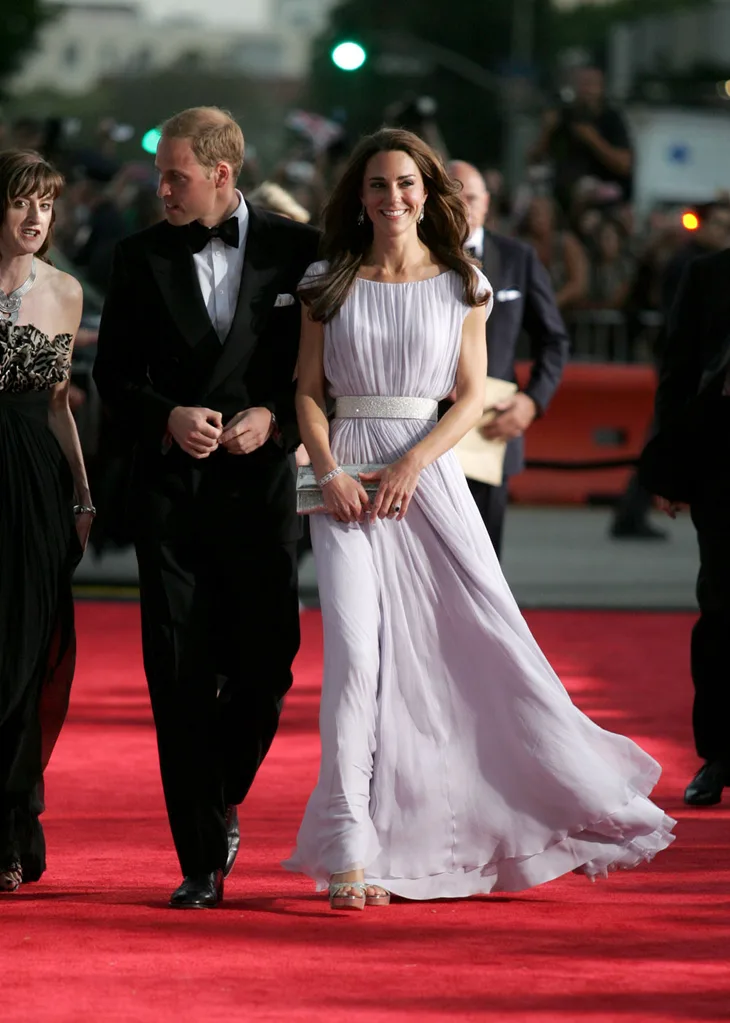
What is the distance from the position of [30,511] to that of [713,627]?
2.64 metres

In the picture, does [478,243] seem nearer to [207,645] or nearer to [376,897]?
[207,645]

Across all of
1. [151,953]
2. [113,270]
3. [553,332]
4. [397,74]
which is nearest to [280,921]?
[151,953]

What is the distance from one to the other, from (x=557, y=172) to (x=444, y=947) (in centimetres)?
1768

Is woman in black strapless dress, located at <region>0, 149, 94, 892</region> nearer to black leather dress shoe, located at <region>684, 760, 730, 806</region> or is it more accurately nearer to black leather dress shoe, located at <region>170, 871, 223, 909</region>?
black leather dress shoe, located at <region>170, 871, 223, 909</region>

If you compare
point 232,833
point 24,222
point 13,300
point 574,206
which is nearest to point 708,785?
point 232,833

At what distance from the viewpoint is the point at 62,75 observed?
95625mm

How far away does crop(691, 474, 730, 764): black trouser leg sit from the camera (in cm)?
770

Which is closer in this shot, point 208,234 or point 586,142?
point 208,234

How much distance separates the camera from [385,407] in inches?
246

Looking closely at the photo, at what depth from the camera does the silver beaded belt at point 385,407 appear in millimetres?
6234

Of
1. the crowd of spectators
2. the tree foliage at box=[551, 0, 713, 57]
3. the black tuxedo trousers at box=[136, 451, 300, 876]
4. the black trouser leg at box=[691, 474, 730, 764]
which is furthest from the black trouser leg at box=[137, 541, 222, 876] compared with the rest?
the tree foliage at box=[551, 0, 713, 57]

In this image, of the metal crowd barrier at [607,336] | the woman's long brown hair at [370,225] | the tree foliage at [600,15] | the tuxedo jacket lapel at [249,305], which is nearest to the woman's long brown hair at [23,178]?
the tuxedo jacket lapel at [249,305]

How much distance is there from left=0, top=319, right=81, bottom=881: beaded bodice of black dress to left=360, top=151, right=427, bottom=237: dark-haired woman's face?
3.37 feet

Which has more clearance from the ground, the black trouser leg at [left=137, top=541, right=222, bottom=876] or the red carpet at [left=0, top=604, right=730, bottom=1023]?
the black trouser leg at [left=137, top=541, right=222, bottom=876]
